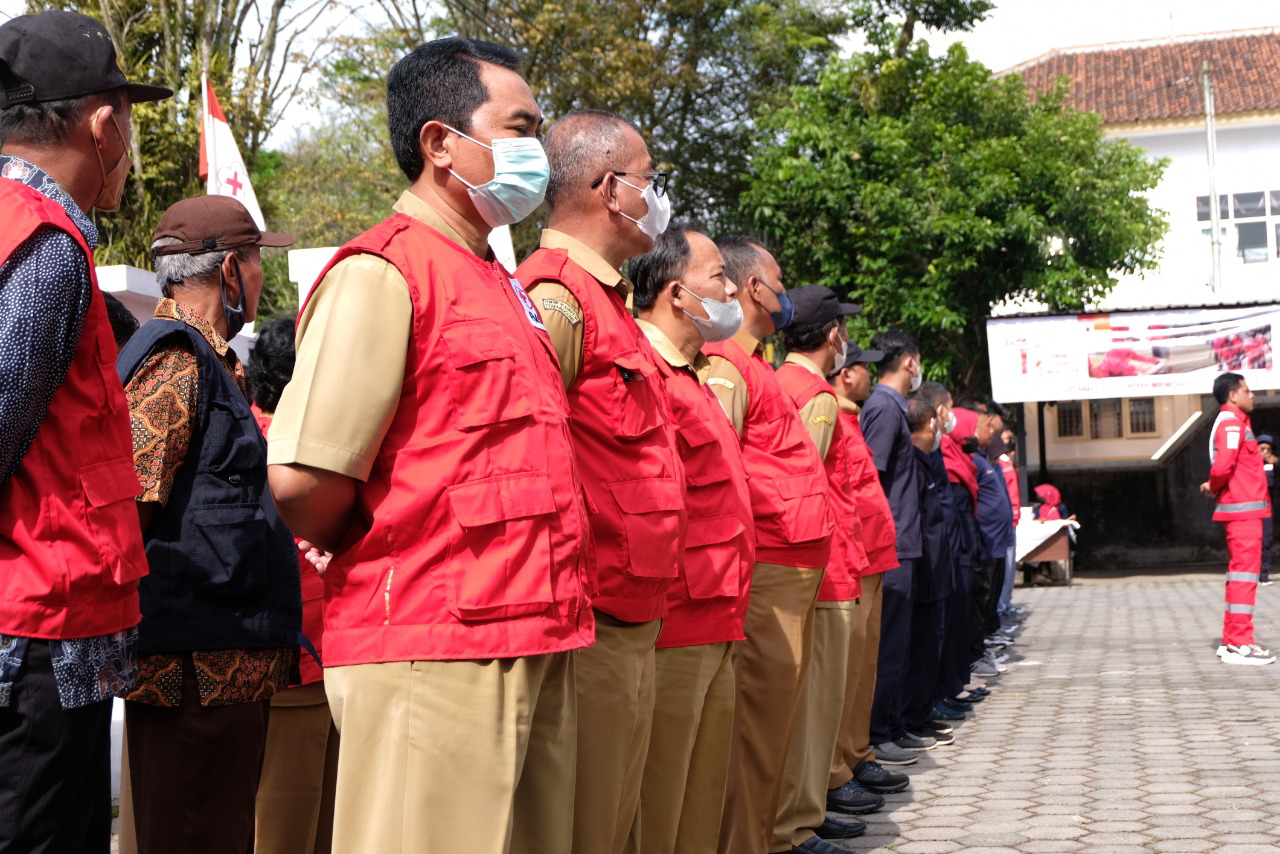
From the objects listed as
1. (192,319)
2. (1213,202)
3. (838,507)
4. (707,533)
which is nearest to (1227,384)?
(838,507)

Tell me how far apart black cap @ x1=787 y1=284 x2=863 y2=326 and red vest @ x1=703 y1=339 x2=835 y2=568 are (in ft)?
3.48

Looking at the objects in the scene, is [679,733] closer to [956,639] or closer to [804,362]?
[804,362]

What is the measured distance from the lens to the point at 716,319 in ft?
13.7

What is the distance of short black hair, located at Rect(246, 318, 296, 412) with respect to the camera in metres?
4.18

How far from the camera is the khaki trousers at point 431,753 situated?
89.7 inches

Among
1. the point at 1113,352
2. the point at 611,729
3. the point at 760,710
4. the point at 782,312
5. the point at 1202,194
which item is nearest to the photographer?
the point at 611,729

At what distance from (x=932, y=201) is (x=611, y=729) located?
734 inches

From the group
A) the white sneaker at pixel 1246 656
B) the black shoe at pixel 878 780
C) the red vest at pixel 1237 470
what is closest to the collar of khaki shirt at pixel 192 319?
the black shoe at pixel 878 780

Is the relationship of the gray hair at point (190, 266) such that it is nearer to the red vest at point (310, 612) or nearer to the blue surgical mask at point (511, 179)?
the red vest at point (310, 612)

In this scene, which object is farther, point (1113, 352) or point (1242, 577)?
point (1113, 352)

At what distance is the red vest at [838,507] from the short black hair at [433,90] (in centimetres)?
284

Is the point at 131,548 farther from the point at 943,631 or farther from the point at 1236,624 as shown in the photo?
the point at 1236,624

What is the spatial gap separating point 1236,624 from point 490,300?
973 cm

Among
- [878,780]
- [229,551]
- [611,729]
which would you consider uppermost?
[229,551]
